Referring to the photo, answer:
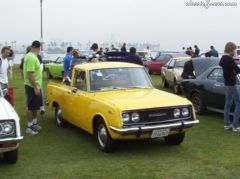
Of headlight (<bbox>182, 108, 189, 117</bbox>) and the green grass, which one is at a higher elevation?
headlight (<bbox>182, 108, 189, 117</bbox>)

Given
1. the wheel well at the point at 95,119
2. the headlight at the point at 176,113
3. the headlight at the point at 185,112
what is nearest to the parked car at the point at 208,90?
the headlight at the point at 185,112

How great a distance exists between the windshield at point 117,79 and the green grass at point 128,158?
1071 mm

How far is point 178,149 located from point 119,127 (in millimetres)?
1387

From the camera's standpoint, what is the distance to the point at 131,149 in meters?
8.02

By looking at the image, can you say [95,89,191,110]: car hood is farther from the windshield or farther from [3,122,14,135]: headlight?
[3,122,14,135]: headlight

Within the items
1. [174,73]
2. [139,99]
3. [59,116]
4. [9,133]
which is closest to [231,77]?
[139,99]

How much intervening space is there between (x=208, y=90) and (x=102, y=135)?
4.21m

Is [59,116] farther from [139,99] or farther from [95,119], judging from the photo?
[139,99]

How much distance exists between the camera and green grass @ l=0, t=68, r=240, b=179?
6.56 meters

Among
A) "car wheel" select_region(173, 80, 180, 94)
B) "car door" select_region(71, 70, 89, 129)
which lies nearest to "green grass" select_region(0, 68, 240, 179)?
"car door" select_region(71, 70, 89, 129)

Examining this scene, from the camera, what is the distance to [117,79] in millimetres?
8688

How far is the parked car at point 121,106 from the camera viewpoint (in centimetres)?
736

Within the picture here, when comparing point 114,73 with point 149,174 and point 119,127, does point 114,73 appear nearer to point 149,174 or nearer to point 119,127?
point 119,127

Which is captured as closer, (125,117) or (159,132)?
(125,117)
